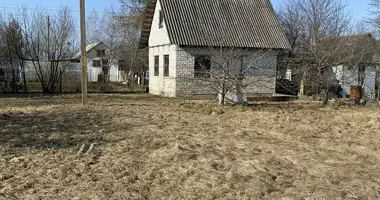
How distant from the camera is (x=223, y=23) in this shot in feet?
67.7

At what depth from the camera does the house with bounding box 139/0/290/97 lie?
19.6 metres

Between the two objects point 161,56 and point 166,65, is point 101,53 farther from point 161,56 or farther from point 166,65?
point 166,65

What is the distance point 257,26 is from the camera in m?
21.2

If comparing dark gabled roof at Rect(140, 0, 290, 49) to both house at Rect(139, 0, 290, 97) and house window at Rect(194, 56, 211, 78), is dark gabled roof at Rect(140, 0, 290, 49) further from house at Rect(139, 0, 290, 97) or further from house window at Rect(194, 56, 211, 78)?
house window at Rect(194, 56, 211, 78)

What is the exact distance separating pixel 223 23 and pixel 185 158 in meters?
15.2

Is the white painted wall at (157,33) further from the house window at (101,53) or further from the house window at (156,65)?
the house window at (101,53)

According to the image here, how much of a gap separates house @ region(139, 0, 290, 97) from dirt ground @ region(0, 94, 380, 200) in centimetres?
907

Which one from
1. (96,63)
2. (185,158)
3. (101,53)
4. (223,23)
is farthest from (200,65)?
(96,63)

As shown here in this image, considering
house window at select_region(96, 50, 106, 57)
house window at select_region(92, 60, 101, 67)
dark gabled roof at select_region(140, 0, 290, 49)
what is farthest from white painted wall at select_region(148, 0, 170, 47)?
house window at select_region(92, 60, 101, 67)

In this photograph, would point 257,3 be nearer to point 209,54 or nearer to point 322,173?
point 209,54

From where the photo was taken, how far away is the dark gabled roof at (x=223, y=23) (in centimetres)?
1953

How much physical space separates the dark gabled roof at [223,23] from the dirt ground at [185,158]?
372 inches

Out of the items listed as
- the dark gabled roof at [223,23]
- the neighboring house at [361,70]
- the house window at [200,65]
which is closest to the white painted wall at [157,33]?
the dark gabled roof at [223,23]

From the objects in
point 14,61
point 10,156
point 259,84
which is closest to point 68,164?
point 10,156
